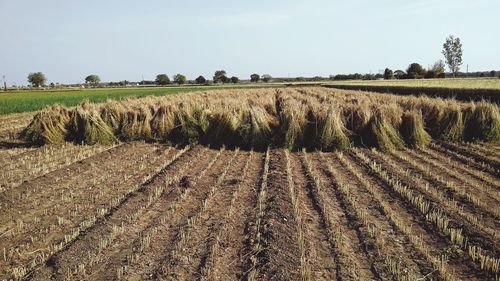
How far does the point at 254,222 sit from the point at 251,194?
143cm

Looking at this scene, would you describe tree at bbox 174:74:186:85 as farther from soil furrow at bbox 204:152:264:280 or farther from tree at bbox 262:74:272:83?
soil furrow at bbox 204:152:264:280

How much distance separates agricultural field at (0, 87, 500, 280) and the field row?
0.08ft

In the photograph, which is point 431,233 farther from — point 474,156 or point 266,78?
point 266,78

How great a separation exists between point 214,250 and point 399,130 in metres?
9.46

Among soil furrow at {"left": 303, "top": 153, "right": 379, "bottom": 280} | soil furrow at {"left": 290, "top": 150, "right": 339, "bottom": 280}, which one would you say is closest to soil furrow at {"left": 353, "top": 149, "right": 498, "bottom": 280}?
soil furrow at {"left": 303, "top": 153, "right": 379, "bottom": 280}

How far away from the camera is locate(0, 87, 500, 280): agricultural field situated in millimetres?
4656

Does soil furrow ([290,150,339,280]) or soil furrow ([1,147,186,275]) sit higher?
soil furrow ([1,147,186,275])

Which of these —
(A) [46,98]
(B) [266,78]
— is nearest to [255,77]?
(B) [266,78]

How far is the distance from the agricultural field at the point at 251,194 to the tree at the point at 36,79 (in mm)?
127908

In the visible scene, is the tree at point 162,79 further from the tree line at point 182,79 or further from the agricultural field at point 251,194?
the agricultural field at point 251,194

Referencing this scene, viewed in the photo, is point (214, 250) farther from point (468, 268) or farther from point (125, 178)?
point (125, 178)

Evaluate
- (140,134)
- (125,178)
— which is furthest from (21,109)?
(125,178)

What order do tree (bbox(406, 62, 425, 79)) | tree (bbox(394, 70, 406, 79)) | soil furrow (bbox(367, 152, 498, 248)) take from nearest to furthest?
soil furrow (bbox(367, 152, 498, 248)) < tree (bbox(406, 62, 425, 79)) < tree (bbox(394, 70, 406, 79))

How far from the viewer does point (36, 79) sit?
12750 cm
